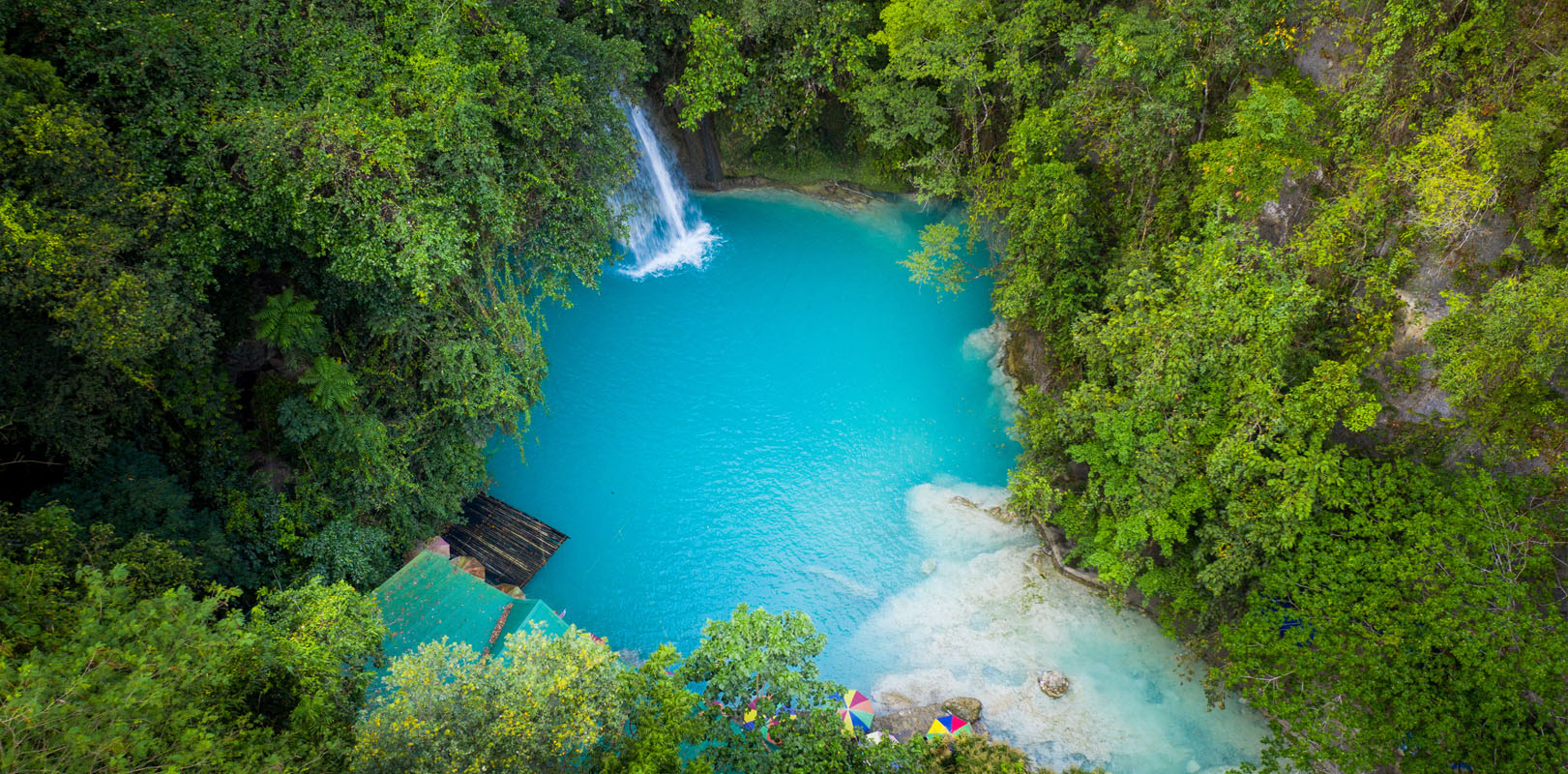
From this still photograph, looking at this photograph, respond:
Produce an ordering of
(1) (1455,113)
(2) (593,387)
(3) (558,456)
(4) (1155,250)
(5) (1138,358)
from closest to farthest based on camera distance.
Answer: (1) (1455,113) < (5) (1138,358) < (4) (1155,250) < (3) (558,456) < (2) (593,387)

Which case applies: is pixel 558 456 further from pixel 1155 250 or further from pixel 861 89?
pixel 1155 250

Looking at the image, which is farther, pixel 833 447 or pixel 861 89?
pixel 861 89

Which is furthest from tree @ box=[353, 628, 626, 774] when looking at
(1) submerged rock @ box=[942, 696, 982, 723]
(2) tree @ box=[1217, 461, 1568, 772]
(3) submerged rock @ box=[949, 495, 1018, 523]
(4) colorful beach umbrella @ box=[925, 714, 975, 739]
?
(2) tree @ box=[1217, 461, 1568, 772]

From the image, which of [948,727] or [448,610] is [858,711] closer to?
[948,727]

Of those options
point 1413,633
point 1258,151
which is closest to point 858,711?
point 1413,633

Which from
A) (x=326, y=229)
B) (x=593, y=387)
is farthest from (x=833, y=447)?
(x=326, y=229)

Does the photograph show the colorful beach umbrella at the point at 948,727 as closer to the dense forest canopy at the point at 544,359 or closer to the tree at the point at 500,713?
the dense forest canopy at the point at 544,359

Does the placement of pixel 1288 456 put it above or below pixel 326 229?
above
